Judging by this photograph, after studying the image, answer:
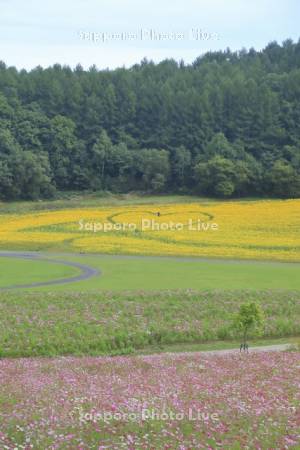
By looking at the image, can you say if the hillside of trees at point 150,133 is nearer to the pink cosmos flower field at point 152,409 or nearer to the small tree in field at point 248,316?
the small tree in field at point 248,316

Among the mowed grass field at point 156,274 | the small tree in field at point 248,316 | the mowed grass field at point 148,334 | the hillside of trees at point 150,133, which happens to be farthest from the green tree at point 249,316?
the hillside of trees at point 150,133

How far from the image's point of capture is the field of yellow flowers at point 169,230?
45375 mm

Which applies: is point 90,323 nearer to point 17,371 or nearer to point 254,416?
point 17,371

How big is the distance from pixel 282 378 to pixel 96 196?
78771 millimetres

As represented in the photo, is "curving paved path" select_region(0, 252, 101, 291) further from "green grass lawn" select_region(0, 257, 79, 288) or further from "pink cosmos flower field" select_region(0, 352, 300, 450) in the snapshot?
"pink cosmos flower field" select_region(0, 352, 300, 450)

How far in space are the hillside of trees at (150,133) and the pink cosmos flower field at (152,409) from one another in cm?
7102

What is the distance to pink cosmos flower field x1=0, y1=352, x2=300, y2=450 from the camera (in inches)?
355

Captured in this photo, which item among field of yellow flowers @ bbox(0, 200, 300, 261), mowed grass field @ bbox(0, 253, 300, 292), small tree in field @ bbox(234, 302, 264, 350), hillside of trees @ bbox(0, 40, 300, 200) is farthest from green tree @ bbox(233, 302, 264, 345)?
hillside of trees @ bbox(0, 40, 300, 200)

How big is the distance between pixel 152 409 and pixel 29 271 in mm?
27310

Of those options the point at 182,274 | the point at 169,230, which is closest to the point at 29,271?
the point at 182,274

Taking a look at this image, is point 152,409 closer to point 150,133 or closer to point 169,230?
point 169,230

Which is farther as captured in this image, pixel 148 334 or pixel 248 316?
pixel 148 334

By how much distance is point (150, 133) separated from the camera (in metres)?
108

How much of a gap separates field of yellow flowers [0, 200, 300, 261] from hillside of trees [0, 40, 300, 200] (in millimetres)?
21763
